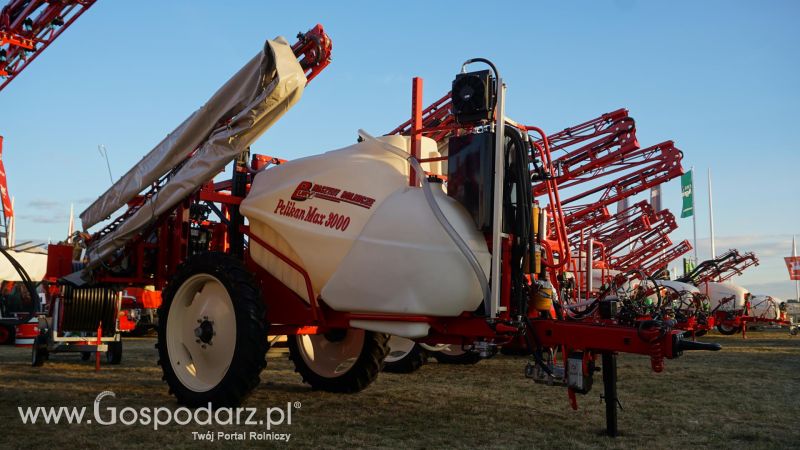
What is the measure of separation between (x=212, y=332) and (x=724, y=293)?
1172 inches

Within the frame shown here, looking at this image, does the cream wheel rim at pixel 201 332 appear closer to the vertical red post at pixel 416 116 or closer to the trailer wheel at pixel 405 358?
the vertical red post at pixel 416 116

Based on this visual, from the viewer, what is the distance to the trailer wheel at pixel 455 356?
11.2m

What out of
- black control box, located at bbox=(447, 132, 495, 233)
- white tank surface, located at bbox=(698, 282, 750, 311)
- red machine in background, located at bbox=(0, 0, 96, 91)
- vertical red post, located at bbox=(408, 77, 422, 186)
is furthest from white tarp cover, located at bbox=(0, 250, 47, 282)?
white tank surface, located at bbox=(698, 282, 750, 311)

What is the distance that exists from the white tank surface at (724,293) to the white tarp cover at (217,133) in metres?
27.7

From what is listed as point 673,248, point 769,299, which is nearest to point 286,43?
point 769,299

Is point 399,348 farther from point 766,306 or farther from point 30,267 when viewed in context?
point 766,306

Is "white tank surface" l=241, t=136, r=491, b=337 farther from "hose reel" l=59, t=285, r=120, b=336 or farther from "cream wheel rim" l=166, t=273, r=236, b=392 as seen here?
"hose reel" l=59, t=285, r=120, b=336

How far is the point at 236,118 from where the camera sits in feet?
21.6

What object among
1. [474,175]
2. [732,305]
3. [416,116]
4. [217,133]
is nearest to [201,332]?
[217,133]

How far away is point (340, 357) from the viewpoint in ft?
25.6

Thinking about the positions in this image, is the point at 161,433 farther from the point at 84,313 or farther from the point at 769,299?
the point at 769,299

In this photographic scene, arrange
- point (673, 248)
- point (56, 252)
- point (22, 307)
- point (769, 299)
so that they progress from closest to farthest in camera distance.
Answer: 1. point (56, 252)
2. point (22, 307)
3. point (769, 299)
4. point (673, 248)

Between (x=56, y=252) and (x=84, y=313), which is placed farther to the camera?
(x=84, y=313)

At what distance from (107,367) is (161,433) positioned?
5637 mm
